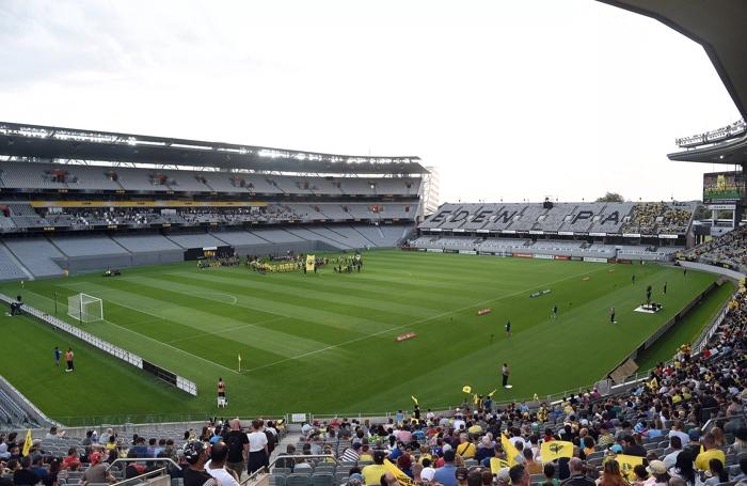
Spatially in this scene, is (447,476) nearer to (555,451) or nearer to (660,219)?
(555,451)

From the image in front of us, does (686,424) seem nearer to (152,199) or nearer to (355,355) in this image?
(355,355)

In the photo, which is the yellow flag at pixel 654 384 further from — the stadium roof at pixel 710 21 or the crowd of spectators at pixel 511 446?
the stadium roof at pixel 710 21

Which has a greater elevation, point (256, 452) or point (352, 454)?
point (256, 452)

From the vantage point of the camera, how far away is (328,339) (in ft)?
92.8

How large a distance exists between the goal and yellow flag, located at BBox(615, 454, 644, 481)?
32812mm

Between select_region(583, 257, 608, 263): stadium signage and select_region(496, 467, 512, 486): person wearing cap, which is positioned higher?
select_region(496, 467, 512, 486): person wearing cap

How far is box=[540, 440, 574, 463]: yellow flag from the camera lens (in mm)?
8453

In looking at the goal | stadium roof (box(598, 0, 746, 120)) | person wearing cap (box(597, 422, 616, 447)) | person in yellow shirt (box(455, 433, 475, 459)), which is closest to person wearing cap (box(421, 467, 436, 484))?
person in yellow shirt (box(455, 433, 475, 459))

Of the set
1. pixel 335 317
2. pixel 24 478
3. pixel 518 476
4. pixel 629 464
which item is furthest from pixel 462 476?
pixel 335 317

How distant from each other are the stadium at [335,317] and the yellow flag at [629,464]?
3cm

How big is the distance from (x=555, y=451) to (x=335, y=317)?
25036 millimetres

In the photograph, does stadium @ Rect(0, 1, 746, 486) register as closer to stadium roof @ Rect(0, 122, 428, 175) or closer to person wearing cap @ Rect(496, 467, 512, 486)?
stadium roof @ Rect(0, 122, 428, 175)

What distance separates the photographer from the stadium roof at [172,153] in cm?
5528

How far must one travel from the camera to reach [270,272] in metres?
52.2
